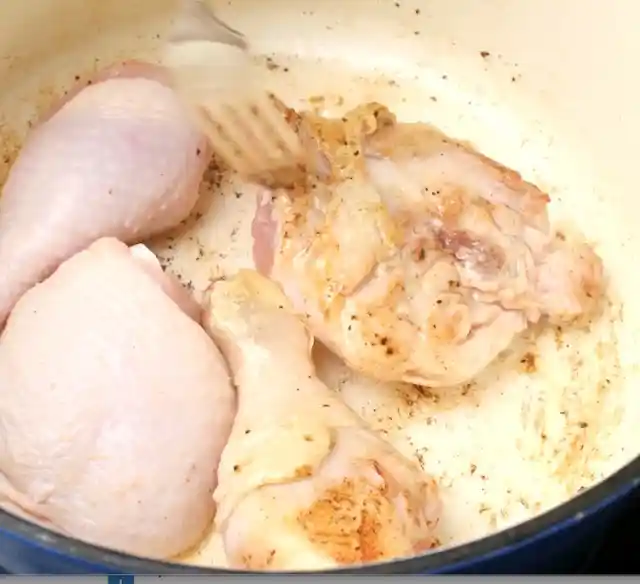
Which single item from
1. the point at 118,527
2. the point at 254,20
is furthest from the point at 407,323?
the point at 254,20

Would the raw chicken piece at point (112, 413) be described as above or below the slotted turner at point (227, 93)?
below

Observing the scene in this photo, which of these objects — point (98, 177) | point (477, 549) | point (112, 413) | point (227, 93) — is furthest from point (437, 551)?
point (227, 93)

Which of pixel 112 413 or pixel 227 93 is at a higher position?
pixel 227 93

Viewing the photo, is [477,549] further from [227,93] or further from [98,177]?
[227,93]

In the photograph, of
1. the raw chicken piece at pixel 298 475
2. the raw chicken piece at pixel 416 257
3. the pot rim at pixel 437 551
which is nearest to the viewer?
the pot rim at pixel 437 551

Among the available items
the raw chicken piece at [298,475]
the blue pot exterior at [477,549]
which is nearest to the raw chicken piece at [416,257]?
→ the raw chicken piece at [298,475]

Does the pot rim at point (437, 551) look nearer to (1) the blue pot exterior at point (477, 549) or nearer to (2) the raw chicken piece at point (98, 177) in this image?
(1) the blue pot exterior at point (477, 549)

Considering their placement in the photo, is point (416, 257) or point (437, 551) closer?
point (437, 551)
